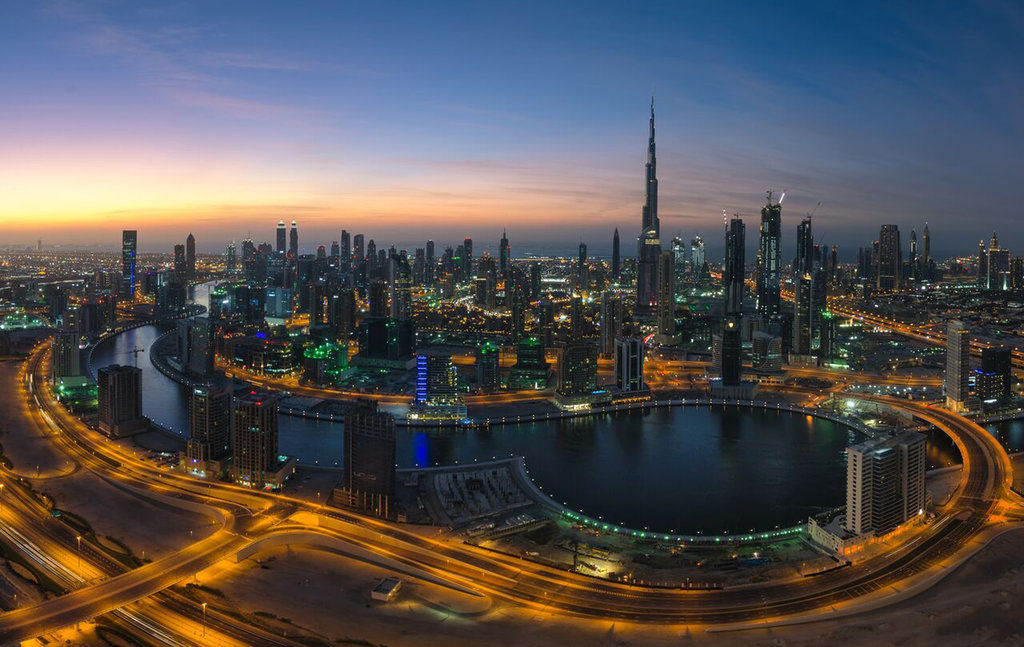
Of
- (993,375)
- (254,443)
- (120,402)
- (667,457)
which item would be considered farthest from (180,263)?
(993,375)

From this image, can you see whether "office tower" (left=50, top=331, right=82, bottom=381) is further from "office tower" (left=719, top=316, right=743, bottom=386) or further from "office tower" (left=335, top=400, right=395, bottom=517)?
"office tower" (left=719, top=316, right=743, bottom=386)

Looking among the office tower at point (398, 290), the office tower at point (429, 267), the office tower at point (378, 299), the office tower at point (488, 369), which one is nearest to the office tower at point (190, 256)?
the office tower at point (429, 267)

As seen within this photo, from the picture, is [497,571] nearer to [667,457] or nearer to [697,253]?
[667,457]

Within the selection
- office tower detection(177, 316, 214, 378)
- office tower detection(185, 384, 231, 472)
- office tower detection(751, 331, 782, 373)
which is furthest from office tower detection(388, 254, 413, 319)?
office tower detection(185, 384, 231, 472)

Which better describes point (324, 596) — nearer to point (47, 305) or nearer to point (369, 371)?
point (369, 371)

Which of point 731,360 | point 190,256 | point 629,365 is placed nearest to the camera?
point 629,365
